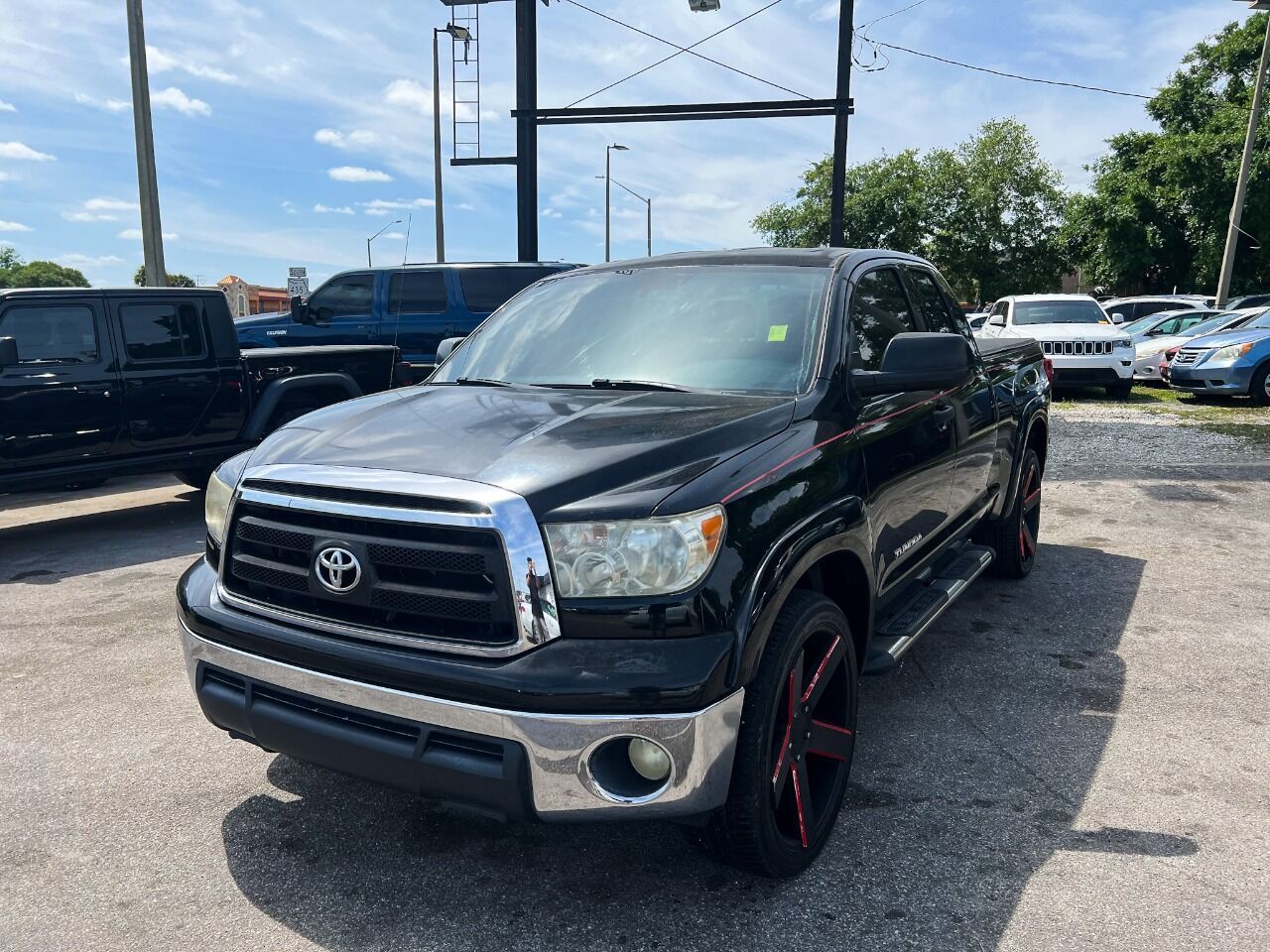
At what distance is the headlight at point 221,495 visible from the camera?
9.31 feet

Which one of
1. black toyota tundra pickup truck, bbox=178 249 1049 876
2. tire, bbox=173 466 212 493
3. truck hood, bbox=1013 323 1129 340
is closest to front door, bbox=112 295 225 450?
tire, bbox=173 466 212 493

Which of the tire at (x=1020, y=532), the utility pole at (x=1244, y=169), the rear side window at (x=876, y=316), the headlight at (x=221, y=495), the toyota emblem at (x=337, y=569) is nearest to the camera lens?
the toyota emblem at (x=337, y=569)

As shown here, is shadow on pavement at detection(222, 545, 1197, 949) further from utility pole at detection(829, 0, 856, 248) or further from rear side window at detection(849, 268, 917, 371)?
utility pole at detection(829, 0, 856, 248)

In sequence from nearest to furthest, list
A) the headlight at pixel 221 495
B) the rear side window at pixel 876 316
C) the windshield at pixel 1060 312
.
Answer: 1. the headlight at pixel 221 495
2. the rear side window at pixel 876 316
3. the windshield at pixel 1060 312

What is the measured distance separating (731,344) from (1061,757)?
1.92m

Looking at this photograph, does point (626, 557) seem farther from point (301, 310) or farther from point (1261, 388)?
point (1261, 388)

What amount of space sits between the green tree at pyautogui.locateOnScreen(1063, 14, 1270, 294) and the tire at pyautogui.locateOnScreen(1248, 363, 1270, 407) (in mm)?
19150

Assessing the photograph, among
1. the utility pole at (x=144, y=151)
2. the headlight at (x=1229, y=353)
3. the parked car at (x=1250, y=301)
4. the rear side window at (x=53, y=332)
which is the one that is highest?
the utility pole at (x=144, y=151)

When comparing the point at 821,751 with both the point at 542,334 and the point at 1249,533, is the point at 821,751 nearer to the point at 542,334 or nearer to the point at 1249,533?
the point at 542,334

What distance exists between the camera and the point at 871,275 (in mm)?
3975

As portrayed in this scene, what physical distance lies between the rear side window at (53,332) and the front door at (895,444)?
5.92 metres

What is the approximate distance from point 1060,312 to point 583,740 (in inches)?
617

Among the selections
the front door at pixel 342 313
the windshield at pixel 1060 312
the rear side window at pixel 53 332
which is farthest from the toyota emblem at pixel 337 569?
the windshield at pixel 1060 312

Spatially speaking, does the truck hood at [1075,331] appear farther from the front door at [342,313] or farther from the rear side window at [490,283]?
the front door at [342,313]
